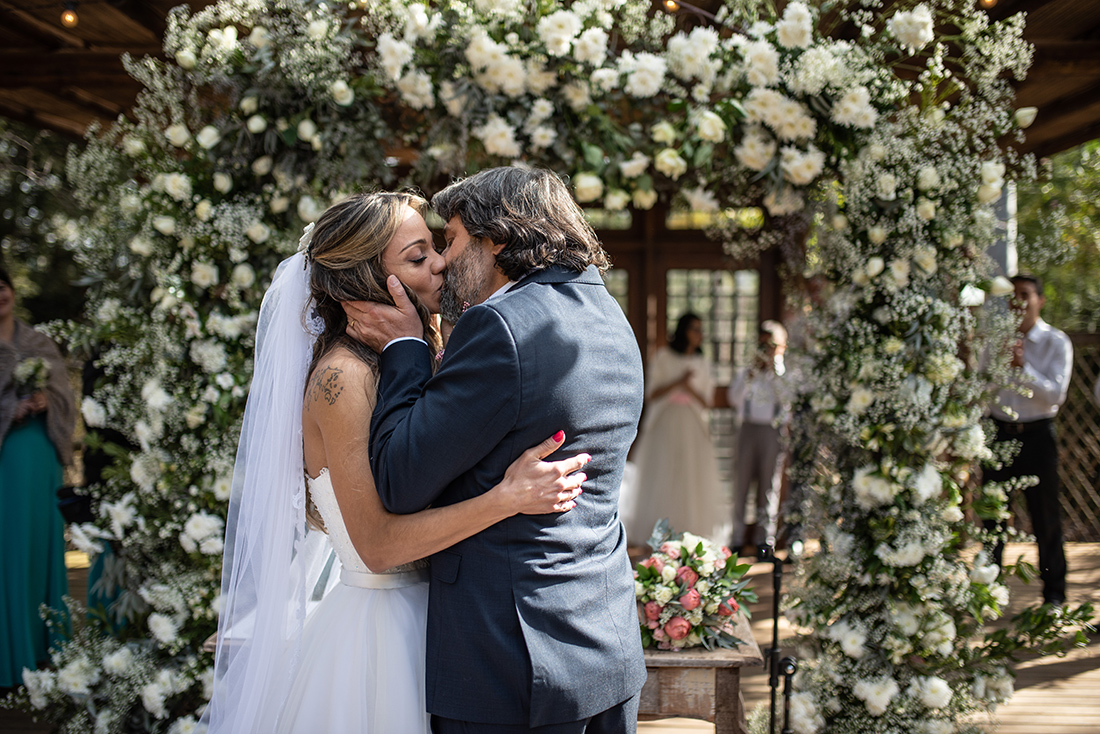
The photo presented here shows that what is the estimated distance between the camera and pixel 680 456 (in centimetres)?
672

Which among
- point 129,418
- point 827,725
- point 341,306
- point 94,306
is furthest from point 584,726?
point 94,306

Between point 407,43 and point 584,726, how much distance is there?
8.48ft

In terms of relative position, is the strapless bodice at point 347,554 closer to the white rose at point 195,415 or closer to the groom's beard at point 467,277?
the groom's beard at point 467,277

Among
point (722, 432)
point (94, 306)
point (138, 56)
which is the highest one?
point (138, 56)

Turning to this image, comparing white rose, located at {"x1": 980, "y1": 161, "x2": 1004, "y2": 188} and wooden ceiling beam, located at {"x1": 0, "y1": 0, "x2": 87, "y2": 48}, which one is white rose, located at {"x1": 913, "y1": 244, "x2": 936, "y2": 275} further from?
wooden ceiling beam, located at {"x1": 0, "y1": 0, "x2": 87, "y2": 48}

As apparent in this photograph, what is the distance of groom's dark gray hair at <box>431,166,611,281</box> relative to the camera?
1.67 m

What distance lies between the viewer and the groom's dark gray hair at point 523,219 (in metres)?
1.67

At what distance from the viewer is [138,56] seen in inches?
175

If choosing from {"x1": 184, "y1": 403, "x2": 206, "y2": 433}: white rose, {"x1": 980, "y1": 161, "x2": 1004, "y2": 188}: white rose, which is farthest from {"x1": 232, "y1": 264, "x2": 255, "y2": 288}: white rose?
{"x1": 980, "y1": 161, "x2": 1004, "y2": 188}: white rose

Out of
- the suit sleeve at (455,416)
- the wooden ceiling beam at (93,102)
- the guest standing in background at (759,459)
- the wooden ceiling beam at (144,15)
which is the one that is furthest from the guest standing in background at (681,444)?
the suit sleeve at (455,416)

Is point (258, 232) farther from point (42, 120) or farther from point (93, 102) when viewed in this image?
point (42, 120)

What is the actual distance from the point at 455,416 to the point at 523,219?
449 millimetres

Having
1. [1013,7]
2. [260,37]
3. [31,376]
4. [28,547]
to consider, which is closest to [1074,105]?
[1013,7]

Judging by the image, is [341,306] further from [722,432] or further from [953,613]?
[722,432]
